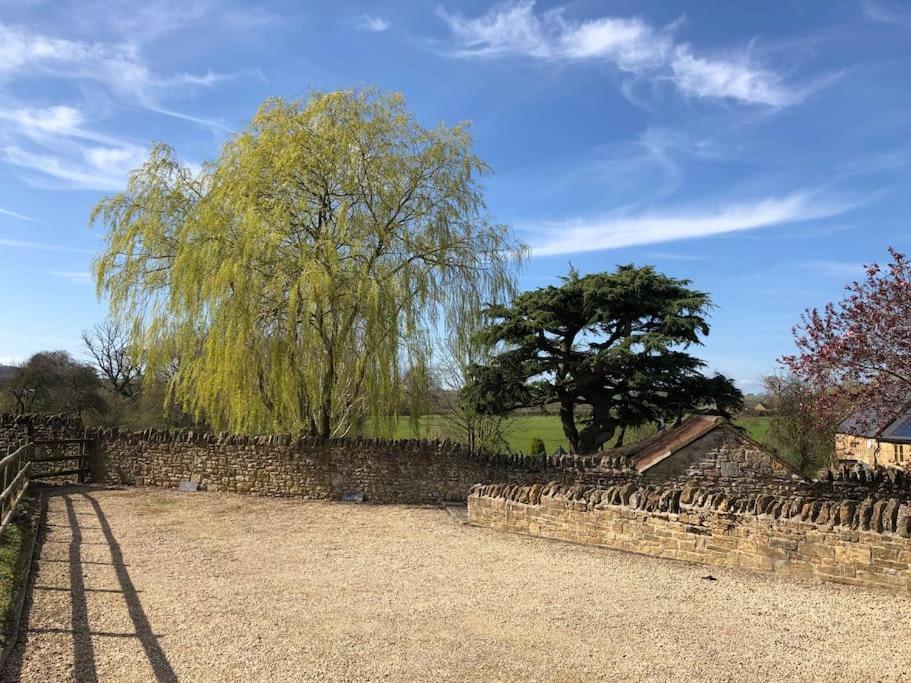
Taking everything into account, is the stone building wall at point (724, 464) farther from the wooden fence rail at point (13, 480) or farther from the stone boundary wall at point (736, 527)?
the wooden fence rail at point (13, 480)

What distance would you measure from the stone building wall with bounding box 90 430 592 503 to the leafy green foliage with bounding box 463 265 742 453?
659cm

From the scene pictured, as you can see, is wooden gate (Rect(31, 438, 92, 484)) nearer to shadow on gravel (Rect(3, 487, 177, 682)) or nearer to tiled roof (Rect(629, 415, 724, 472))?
shadow on gravel (Rect(3, 487, 177, 682))

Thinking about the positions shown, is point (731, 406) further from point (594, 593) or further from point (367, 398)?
point (594, 593)

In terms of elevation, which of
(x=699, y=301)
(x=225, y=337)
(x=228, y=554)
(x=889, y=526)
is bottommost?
(x=228, y=554)

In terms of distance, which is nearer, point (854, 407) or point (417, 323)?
point (854, 407)

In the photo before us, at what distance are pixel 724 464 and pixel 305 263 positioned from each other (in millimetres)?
9714

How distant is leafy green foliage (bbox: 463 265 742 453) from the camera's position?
21.3 meters

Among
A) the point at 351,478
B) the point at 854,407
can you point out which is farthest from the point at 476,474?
the point at 854,407

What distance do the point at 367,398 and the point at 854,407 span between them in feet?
33.3

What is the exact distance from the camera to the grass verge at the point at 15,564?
5.43 m

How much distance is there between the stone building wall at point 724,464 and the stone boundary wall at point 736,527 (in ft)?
11.4

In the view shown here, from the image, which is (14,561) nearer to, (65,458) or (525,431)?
(65,458)

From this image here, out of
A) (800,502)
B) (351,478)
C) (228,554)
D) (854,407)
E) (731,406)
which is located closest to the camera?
→ (800,502)

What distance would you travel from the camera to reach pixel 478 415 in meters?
24.2
